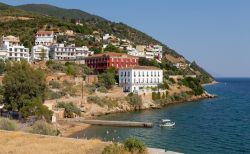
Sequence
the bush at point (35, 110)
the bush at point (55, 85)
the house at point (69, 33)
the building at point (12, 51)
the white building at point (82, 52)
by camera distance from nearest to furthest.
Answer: the bush at point (35, 110) → the bush at point (55, 85) → the building at point (12, 51) → the white building at point (82, 52) → the house at point (69, 33)

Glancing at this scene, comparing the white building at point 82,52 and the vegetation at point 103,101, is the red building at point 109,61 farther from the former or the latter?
the vegetation at point 103,101

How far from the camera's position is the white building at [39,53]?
109 m

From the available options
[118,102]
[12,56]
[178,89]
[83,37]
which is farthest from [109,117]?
[83,37]

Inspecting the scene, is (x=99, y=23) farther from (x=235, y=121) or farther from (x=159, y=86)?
(x=235, y=121)

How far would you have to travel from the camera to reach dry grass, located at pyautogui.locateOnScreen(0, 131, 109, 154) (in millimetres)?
21656

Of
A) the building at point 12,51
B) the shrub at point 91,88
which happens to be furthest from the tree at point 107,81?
the building at point 12,51

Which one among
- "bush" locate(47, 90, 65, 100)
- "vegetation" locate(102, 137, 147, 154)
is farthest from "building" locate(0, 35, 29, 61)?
"vegetation" locate(102, 137, 147, 154)

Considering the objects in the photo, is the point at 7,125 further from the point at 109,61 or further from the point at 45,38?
the point at 45,38

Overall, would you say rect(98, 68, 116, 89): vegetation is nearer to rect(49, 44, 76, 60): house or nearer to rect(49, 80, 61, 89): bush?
rect(49, 80, 61, 89): bush

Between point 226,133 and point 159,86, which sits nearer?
point 226,133

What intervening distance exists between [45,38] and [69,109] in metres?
67.8

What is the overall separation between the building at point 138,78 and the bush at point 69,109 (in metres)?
24.0

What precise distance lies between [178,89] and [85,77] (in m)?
23.3

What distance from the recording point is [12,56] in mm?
101375
